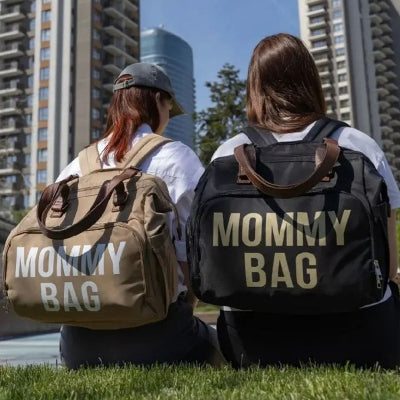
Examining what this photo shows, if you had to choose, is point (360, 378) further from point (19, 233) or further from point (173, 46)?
point (173, 46)

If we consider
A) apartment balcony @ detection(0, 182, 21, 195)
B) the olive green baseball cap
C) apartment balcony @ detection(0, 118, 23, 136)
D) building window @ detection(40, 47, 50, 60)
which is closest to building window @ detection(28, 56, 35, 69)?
building window @ detection(40, 47, 50, 60)

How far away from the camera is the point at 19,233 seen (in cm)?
239

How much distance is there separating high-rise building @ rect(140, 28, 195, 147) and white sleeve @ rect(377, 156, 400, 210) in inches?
5298

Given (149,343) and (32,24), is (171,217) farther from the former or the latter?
(32,24)

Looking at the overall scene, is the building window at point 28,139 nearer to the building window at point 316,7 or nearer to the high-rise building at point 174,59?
the building window at point 316,7

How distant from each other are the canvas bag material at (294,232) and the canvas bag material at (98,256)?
175mm

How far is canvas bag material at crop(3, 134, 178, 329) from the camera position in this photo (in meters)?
2.14

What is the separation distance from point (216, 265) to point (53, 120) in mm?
55983

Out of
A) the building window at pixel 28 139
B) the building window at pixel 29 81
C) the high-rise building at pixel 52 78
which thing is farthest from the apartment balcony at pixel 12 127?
→ the building window at pixel 29 81

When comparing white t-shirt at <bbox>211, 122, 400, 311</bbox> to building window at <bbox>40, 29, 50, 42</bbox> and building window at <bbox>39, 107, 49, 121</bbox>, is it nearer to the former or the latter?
building window at <bbox>39, 107, 49, 121</bbox>

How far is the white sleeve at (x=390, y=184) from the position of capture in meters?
2.16

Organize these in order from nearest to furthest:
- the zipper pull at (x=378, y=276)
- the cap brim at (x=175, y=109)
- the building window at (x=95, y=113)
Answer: the zipper pull at (x=378, y=276) < the cap brim at (x=175, y=109) < the building window at (x=95, y=113)

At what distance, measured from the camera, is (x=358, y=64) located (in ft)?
270

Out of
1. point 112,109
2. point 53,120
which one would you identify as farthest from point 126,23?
point 112,109
